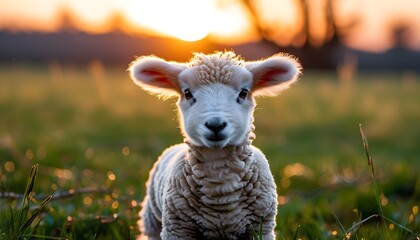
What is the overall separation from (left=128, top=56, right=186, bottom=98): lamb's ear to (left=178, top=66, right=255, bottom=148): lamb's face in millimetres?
117

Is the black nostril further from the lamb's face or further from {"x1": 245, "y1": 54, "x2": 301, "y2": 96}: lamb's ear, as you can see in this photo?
{"x1": 245, "y1": 54, "x2": 301, "y2": 96}: lamb's ear

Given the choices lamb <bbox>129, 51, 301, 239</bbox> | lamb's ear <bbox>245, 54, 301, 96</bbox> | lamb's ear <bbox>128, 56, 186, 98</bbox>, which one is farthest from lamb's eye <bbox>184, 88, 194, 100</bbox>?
lamb's ear <bbox>245, 54, 301, 96</bbox>

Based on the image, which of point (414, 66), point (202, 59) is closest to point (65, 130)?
point (202, 59)

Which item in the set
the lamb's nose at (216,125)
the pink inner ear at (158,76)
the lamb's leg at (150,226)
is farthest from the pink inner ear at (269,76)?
the lamb's leg at (150,226)

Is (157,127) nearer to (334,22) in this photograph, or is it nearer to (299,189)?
(299,189)

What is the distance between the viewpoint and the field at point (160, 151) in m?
4.22

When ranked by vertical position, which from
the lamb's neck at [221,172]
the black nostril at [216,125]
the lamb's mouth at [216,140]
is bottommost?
the lamb's neck at [221,172]

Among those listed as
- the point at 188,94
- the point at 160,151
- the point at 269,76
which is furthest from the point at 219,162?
the point at 160,151

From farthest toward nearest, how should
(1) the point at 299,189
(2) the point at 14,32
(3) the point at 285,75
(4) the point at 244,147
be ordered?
(2) the point at 14,32 < (1) the point at 299,189 < (3) the point at 285,75 < (4) the point at 244,147

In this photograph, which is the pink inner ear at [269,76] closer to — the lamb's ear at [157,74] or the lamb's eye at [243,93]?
the lamb's eye at [243,93]

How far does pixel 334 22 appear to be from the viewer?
31375 millimetres

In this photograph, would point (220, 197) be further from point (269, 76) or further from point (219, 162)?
point (269, 76)

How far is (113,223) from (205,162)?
1.15m

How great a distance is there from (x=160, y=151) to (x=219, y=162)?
20.6 feet
